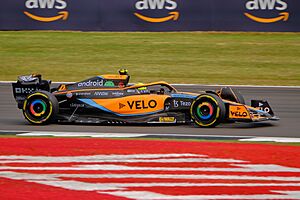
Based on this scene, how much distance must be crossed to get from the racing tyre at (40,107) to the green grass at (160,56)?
999cm

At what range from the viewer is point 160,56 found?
30906 millimetres

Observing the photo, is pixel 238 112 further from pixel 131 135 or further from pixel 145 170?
pixel 145 170

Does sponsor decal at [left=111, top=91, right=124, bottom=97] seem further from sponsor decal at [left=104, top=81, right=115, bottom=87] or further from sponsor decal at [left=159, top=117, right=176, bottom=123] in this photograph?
sponsor decal at [left=159, top=117, right=176, bottom=123]

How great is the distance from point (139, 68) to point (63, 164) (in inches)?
685

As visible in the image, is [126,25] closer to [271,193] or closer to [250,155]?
[250,155]

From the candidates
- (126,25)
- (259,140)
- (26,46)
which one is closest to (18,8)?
(26,46)

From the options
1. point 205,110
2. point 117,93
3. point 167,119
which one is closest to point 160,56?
point 117,93

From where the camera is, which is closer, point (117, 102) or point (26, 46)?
point (117, 102)

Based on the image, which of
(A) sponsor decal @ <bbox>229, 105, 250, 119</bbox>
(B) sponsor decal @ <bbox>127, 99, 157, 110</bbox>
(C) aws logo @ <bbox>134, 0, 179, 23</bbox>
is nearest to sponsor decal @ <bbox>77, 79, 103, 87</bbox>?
(B) sponsor decal @ <bbox>127, 99, 157, 110</bbox>

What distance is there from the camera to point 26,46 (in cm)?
3281

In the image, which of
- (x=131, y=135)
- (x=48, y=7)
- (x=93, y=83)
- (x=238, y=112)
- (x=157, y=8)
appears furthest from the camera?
(x=48, y=7)

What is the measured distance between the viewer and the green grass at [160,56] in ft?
89.4

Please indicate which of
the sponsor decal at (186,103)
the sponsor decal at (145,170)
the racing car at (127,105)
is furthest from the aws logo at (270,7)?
the sponsor decal at (145,170)

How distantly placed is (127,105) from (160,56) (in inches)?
589
